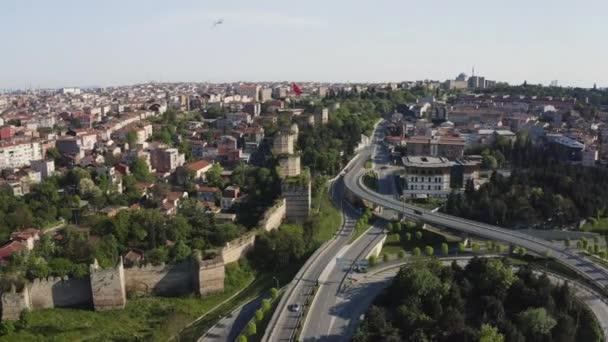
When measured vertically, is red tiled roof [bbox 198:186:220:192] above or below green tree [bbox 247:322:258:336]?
above

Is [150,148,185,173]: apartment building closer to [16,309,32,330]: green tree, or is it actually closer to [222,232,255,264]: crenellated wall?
[222,232,255,264]: crenellated wall

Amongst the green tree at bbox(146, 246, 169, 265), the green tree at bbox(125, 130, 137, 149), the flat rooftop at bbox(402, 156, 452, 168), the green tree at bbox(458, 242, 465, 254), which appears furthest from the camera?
the green tree at bbox(125, 130, 137, 149)

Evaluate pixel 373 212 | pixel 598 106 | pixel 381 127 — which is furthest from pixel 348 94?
pixel 373 212

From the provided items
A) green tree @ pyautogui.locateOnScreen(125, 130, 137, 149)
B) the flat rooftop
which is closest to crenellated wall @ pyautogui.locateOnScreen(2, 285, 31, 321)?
the flat rooftop

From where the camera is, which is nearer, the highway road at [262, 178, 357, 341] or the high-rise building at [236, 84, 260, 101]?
the highway road at [262, 178, 357, 341]

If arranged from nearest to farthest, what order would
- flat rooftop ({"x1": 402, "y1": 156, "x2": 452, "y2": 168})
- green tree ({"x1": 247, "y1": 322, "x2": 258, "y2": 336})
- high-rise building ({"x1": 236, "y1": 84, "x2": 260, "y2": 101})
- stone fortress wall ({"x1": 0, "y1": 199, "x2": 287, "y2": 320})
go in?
green tree ({"x1": 247, "y1": 322, "x2": 258, "y2": 336}), stone fortress wall ({"x1": 0, "y1": 199, "x2": 287, "y2": 320}), flat rooftop ({"x1": 402, "y1": 156, "x2": 452, "y2": 168}), high-rise building ({"x1": 236, "y1": 84, "x2": 260, "y2": 101})

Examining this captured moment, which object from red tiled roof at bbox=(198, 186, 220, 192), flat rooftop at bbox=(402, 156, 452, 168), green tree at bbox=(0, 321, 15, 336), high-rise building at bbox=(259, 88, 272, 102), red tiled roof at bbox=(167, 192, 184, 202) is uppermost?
high-rise building at bbox=(259, 88, 272, 102)
